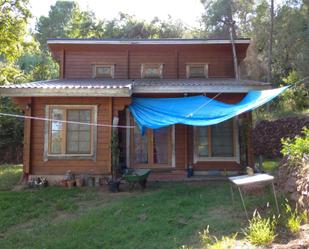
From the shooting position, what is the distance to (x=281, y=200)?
18.6 ft

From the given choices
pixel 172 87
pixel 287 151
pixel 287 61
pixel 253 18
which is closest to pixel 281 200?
pixel 287 151

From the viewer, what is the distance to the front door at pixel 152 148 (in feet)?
33.8

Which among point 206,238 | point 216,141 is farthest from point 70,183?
point 206,238

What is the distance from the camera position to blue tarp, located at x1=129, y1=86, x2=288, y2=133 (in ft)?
26.3

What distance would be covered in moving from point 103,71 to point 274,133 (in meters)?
8.47

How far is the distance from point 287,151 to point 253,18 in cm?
1942

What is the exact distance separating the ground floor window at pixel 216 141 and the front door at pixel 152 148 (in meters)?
0.82

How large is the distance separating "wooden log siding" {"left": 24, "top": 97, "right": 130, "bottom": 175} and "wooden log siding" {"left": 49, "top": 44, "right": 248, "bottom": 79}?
100 inches

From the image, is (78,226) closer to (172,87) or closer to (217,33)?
(172,87)

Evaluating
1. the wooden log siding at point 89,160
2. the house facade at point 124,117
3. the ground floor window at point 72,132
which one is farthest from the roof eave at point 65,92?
the ground floor window at point 72,132

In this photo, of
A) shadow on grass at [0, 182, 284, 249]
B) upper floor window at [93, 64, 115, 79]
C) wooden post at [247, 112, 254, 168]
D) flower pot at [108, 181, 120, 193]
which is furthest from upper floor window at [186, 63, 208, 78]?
flower pot at [108, 181, 120, 193]

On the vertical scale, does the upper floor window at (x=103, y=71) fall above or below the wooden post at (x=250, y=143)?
above

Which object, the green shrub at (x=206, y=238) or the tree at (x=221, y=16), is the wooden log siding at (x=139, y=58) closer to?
the green shrub at (x=206, y=238)

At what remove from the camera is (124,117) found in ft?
34.2
